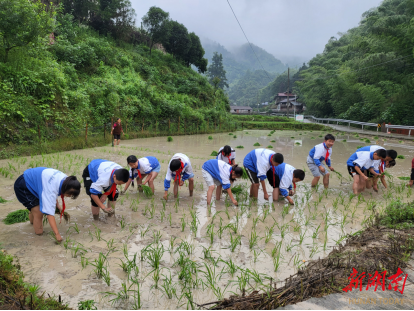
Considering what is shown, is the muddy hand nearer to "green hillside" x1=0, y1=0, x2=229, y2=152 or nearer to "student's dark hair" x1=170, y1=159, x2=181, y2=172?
"student's dark hair" x1=170, y1=159, x2=181, y2=172

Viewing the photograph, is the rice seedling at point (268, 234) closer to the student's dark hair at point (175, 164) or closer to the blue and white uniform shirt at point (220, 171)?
the blue and white uniform shirt at point (220, 171)

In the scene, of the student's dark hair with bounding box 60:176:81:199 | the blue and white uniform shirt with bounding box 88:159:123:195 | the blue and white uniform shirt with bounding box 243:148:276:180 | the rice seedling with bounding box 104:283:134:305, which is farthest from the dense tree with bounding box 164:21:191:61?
the rice seedling with bounding box 104:283:134:305

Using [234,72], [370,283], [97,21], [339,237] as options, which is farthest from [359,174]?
[234,72]

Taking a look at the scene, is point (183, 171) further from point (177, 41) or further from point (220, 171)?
point (177, 41)

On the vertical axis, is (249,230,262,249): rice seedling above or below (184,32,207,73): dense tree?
below

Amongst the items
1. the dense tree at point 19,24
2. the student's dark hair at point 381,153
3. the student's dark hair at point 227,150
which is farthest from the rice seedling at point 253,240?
the dense tree at point 19,24

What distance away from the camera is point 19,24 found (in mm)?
11086

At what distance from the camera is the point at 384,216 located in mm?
4543

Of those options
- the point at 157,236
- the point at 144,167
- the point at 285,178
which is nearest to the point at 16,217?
the point at 157,236

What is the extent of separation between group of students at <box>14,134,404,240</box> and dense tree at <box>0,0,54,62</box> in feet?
32.0

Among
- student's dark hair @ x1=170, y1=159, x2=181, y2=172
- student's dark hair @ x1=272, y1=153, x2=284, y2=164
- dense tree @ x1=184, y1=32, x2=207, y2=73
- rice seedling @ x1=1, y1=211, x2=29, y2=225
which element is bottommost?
rice seedling @ x1=1, y1=211, x2=29, y2=225

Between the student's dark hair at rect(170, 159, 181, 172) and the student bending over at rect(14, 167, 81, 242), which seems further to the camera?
the student's dark hair at rect(170, 159, 181, 172)

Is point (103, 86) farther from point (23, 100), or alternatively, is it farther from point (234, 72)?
point (234, 72)

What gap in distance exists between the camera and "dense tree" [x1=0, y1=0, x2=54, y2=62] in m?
10.7
